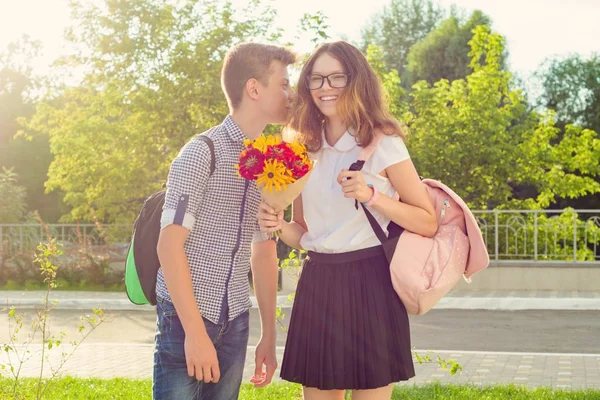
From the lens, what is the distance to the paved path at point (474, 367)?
801cm

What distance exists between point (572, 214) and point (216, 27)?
359 inches

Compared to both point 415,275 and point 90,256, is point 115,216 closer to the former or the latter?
point 90,256

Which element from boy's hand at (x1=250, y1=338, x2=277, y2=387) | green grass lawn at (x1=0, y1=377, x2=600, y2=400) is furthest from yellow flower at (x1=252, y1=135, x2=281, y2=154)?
green grass lawn at (x1=0, y1=377, x2=600, y2=400)

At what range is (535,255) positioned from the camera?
16938 millimetres

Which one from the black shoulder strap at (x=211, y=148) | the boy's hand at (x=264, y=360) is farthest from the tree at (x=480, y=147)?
the black shoulder strap at (x=211, y=148)

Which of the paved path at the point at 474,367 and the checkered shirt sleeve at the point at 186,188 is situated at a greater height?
the checkered shirt sleeve at the point at 186,188

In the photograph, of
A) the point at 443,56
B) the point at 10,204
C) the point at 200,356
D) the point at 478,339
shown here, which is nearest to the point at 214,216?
the point at 200,356

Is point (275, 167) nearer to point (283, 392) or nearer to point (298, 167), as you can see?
point (298, 167)

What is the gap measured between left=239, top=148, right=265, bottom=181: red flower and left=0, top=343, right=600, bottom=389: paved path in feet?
16.9

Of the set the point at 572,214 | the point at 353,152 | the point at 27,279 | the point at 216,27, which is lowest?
the point at 27,279

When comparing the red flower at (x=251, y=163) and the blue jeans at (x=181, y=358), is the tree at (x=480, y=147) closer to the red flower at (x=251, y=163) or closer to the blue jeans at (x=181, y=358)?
the blue jeans at (x=181, y=358)

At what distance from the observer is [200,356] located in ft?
10.1

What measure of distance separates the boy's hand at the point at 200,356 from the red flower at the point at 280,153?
2.23ft

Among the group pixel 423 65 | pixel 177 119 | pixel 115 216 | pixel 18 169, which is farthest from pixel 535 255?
pixel 18 169
